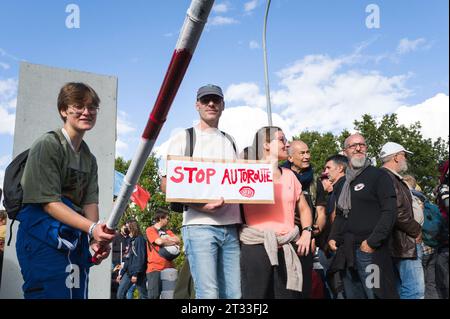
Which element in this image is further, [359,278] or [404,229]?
[404,229]

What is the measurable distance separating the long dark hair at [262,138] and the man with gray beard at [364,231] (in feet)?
2.94

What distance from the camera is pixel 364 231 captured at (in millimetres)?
4172

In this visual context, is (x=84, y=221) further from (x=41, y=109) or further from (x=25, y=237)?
(x=41, y=109)

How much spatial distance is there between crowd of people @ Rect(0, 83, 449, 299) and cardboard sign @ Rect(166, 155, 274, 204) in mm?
80

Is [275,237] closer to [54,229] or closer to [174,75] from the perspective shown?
[54,229]

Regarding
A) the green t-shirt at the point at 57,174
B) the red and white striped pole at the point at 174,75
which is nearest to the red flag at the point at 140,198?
the green t-shirt at the point at 57,174

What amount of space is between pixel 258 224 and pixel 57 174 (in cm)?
167

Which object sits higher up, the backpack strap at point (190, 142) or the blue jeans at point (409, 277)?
the backpack strap at point (190, 142)

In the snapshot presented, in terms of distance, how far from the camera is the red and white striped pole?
1405 millimetres

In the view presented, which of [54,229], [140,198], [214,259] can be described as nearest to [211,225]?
[214,259]

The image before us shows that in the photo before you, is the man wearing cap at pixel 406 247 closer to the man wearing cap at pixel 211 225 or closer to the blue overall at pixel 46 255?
the man wearing cap at pixel 211 225

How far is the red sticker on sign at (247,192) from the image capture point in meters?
3.76
